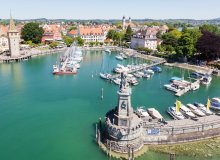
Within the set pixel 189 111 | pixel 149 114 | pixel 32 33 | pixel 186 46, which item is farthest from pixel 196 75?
pixel 32 33

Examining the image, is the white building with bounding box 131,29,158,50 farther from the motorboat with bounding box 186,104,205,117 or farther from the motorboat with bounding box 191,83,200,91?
the motorboat with bounding box 186,104,205,117

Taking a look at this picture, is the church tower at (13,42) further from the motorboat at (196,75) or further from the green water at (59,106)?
the motorboat at (196,75)

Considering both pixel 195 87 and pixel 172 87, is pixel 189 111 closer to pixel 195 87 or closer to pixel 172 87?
pixel 172 87

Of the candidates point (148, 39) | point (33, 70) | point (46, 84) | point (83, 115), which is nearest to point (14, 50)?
point (33, 70)

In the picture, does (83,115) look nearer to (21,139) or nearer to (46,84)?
(21,139)

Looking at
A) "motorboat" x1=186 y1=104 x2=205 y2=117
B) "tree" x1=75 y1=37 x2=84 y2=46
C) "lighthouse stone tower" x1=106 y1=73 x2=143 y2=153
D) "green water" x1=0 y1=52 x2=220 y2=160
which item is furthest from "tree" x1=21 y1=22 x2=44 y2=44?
"lighthouse stone tower" x1=106 y1=73 x2=143 y2=153
